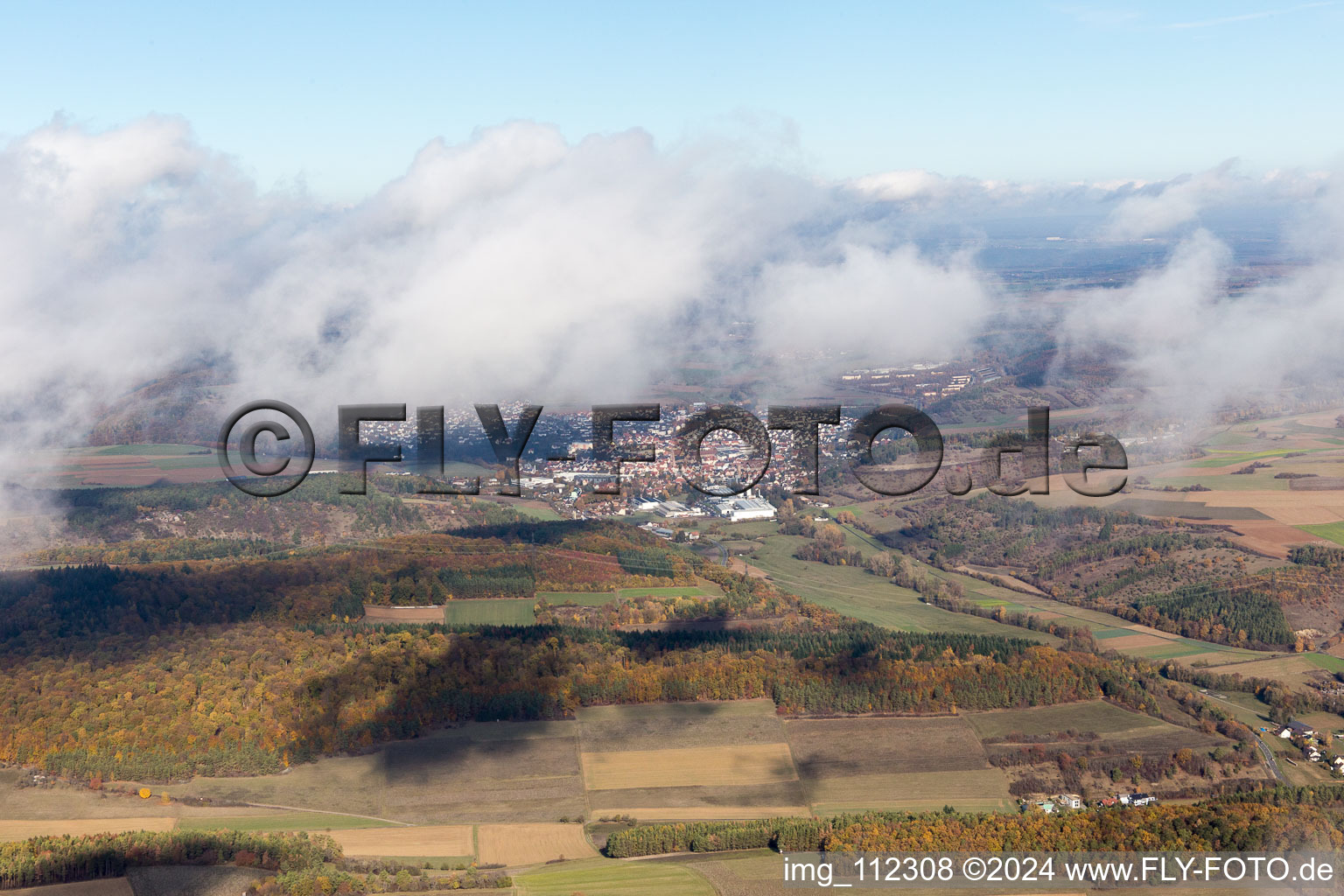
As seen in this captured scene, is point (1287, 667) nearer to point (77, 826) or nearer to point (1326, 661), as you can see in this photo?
point (1326, 661)

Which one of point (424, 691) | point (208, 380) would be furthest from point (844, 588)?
point (208, 380)

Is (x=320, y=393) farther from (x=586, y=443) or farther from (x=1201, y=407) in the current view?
(x=1201, y=407)

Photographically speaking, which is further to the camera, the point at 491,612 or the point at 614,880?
the point at 491,612

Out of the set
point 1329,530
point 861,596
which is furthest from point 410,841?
point 1329,530

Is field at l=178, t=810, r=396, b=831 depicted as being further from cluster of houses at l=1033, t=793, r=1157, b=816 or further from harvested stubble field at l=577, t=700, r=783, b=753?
cluster of houses at l=1033, t=793, r=1157, b=816

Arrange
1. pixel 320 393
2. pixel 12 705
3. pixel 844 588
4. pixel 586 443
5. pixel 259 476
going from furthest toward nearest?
pixel 320 393
pixel 586 443
pixel 259 476
pixel 844 588
pixel 12 705
